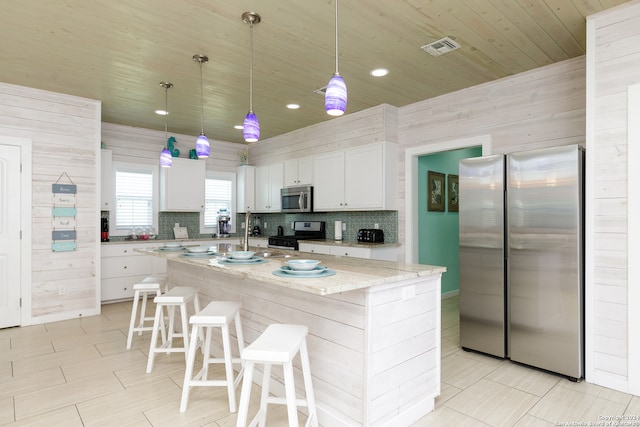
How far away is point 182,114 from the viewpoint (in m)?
5.16

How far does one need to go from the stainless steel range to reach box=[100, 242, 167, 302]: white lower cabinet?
5.94 feet

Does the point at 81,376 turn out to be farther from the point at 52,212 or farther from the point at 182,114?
the point at 182,114

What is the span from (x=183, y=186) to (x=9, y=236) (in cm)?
246

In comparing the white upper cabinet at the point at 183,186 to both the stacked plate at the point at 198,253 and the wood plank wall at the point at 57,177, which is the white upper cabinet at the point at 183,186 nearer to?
the wood plank wall at the point at 57,177

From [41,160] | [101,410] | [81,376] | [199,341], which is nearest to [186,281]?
[199,341]

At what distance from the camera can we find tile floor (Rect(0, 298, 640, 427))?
2.30 m

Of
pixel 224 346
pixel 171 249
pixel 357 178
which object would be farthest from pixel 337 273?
pixel 357 178

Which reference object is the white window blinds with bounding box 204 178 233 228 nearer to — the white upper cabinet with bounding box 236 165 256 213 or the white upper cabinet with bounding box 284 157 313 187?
the white upper cabinet with bounding box 236 165 256 213

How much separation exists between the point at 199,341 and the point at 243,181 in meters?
4.06

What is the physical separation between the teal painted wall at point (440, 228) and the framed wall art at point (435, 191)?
0.22 feet

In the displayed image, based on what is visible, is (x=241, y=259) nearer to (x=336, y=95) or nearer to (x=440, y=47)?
(x=336, y=95)

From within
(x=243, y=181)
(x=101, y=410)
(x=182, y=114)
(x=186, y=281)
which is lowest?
(x=101, y=410)

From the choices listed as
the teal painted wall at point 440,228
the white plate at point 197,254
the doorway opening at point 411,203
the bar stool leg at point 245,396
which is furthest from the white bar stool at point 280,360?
the teal painted wall at point 440,228

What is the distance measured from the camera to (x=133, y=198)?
591 cm
